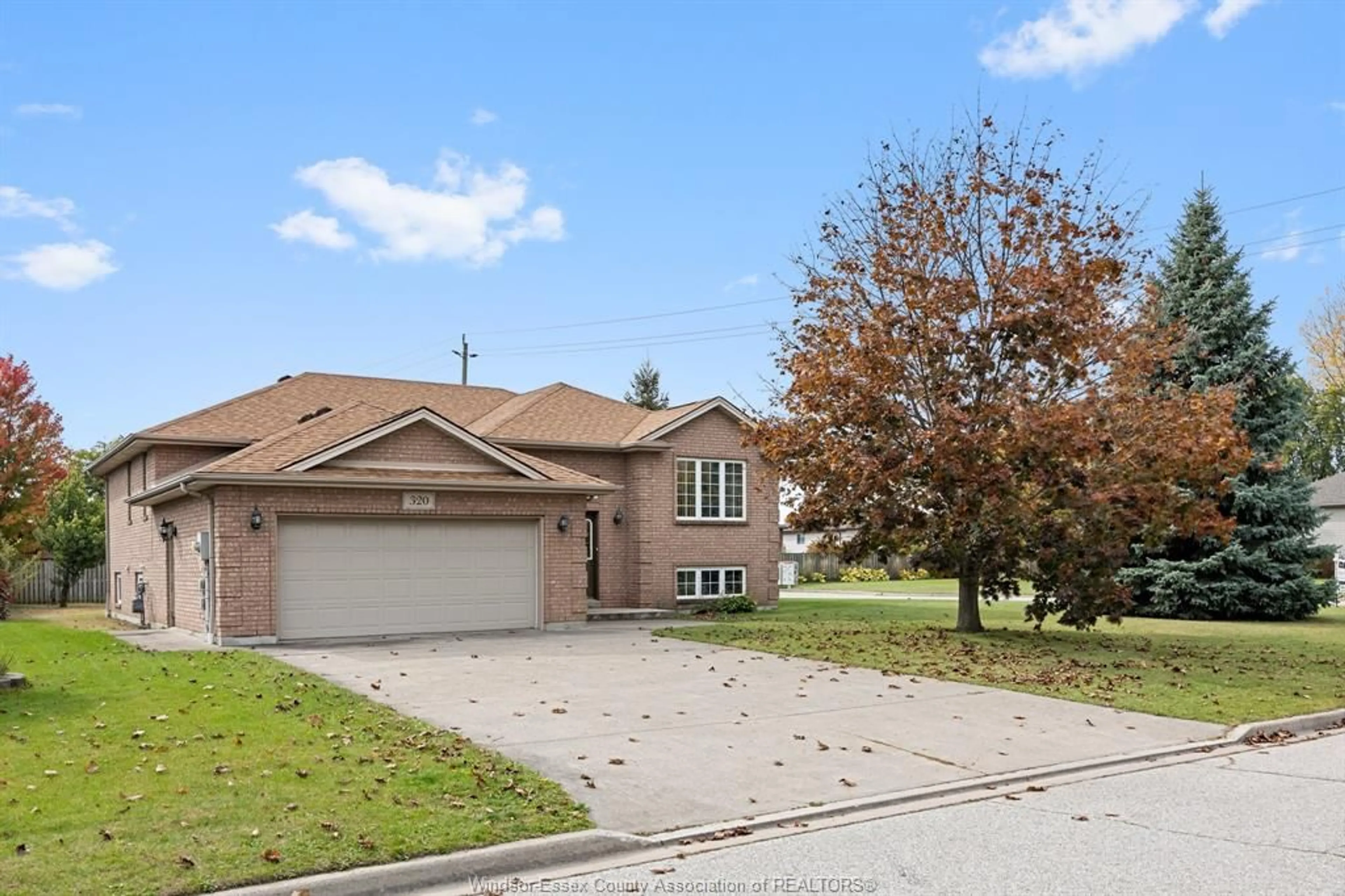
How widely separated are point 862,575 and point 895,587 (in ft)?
18.4

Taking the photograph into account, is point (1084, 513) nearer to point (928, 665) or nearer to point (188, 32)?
point (928, 665)

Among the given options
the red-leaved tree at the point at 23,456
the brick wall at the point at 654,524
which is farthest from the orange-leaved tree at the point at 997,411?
the red-leaved tree at the point at 23,456

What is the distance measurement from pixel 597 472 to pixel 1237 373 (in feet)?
49.8

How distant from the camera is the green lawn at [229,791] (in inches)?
223

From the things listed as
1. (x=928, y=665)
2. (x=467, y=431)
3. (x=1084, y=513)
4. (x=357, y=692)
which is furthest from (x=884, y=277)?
(x=357, y=692)

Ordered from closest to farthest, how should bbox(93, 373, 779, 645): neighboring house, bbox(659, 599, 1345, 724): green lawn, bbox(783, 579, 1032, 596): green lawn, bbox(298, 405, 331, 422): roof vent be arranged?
bbox(659, 599, 1345, 724): green lawn, bbox(93, 373, 779, 645): neighboring house, bbox(298, 405, 331, 422): roof vent, bbox(783, 579, 1032, 596): green lawn

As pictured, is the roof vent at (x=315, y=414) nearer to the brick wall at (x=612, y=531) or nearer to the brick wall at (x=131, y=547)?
the brick wall at (x=131, y=547)

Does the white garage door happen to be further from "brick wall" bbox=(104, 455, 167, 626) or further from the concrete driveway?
"brick wall" bbox=(104, 455, 167, 626)

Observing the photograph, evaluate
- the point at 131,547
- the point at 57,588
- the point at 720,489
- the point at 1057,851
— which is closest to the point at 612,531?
the point at 720,489

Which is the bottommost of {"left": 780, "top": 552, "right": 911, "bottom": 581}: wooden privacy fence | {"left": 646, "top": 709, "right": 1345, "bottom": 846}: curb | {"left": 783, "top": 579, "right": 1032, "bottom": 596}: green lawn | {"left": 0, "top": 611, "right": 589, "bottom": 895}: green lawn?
{"left": 783, "top": 579, "right": 1032, "bottom": 596}: green lawn

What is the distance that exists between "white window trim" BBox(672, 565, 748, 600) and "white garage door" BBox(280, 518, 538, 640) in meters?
5.87

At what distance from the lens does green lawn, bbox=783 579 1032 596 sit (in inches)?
1426

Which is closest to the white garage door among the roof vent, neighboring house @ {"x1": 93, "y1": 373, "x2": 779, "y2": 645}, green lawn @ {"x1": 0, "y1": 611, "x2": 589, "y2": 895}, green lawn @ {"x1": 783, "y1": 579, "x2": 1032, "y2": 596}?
neighboring house @ {"x1": 93, "y1": 373, "x2": 779, "y2": 645}

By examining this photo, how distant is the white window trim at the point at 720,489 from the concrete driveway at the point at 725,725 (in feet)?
33.2
